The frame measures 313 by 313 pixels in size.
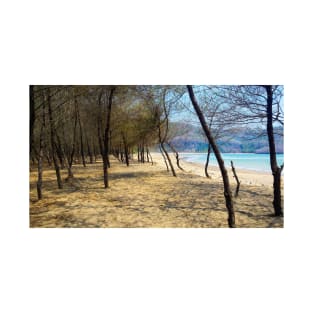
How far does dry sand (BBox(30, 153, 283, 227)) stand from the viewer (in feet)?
10.7

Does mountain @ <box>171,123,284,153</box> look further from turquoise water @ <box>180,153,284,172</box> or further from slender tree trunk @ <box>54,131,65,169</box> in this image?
slender tree trunk @ <box>54,131,65,169</box>

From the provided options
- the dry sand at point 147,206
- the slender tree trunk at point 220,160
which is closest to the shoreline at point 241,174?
the dry sand at point 147,206

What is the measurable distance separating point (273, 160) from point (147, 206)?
194 centimetres

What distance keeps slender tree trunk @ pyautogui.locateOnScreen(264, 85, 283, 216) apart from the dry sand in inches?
5.4

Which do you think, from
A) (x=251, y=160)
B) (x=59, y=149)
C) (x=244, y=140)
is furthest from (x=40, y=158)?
(x=251, y=160)

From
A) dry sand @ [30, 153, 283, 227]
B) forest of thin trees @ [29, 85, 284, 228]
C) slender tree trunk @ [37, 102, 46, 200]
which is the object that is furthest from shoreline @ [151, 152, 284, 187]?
slender tree trunk @ [37, 102, 46, 200]

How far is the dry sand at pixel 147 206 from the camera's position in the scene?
3.27m

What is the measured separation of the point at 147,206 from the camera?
3547 mm
